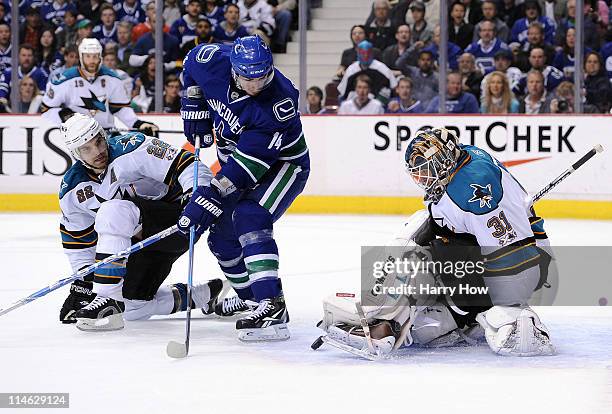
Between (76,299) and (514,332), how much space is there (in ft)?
5.68

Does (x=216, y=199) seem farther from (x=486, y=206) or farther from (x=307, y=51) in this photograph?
A: (x=307, y=51)

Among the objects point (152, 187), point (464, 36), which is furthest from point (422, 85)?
point (152, 187)

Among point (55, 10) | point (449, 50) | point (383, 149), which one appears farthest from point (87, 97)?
point (449, 50)

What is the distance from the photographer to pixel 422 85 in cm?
892

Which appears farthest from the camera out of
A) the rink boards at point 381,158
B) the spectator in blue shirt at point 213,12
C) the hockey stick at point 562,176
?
the spectator in blue shirt at point 213,12

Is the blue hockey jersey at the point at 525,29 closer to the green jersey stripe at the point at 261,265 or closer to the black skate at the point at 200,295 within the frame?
the black skate at the point at 200,295

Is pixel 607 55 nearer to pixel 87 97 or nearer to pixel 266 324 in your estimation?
pixel 87 97

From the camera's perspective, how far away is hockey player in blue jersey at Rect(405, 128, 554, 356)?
12.1ft

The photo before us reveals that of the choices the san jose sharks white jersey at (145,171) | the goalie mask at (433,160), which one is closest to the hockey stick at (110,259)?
the san jose sharks white jersey at (145,171)

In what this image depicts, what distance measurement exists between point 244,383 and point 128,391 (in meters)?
0.34

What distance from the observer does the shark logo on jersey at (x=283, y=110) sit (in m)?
4.13

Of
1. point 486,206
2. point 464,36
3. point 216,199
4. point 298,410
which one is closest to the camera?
point 298,410

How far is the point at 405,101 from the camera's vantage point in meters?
8.93

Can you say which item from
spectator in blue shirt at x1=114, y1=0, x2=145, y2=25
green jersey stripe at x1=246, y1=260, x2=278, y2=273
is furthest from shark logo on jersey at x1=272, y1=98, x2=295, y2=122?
spectator in blue shirt at x1=114, y1=0, x2=145, y2=25
